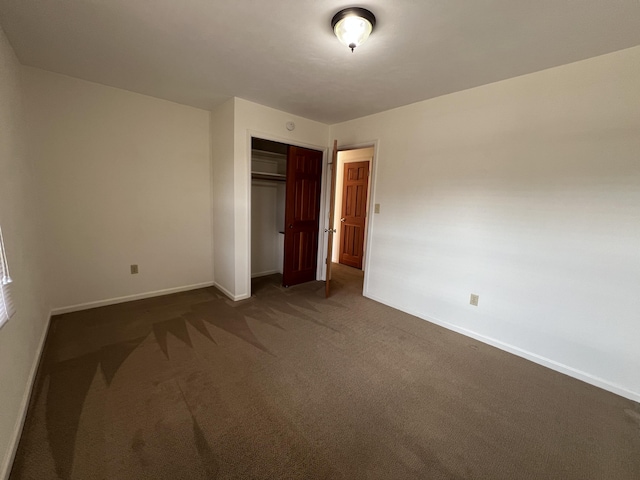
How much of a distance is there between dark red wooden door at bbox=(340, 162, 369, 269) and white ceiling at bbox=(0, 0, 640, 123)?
239 centimetres

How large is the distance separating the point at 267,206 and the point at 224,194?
3.55 ft

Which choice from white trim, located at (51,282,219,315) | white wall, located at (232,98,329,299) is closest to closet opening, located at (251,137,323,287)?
white wall, located at (232,98,329,299)

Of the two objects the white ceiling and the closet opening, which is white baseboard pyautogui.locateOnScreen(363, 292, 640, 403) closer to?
the closet opening

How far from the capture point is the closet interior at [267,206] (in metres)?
4.17

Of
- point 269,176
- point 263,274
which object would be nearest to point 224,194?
point 269,176

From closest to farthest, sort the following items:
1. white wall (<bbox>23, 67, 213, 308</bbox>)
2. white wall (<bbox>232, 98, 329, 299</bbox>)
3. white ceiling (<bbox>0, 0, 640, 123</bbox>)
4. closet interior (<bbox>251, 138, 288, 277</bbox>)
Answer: white ceiling (<bbox>0, 0, 640, 123</bbox>) → white wall (<bbox>23, 67, 213, 308</bbox>) → white wall (<bbox>232, 98, 329, 299</bbox>) → closet interior (<bbox>251, 138, 288, 277</bbox>)

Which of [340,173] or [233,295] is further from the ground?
[340,173]

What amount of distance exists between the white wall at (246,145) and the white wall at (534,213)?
55.0 inches

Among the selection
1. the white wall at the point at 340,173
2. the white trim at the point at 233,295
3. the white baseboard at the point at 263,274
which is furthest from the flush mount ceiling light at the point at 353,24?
the white baseboard at the point at 263,274

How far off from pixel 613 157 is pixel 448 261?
57.7 inches

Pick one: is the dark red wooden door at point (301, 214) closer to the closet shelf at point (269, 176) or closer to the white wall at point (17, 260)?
the closet shelf at point (269, 176)

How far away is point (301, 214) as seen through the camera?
402 centimetres

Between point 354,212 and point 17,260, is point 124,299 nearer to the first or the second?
point 17,260

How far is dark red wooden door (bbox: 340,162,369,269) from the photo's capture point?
16.9ft
